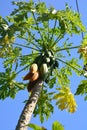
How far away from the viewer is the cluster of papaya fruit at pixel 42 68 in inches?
256

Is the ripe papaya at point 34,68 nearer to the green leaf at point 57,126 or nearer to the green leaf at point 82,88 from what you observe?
the green leaf at point 82,88

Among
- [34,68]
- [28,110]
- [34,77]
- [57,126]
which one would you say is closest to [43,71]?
[34,68]

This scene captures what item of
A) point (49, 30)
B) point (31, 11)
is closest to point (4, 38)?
point (31, 11)

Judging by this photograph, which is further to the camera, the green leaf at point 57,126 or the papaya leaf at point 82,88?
the papaya leaf at point 82,88

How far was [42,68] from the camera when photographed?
6926 millimetres

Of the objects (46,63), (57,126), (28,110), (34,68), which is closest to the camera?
(57,126)

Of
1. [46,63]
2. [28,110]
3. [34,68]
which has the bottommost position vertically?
[28,110]

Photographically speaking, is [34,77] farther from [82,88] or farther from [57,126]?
[57,126]

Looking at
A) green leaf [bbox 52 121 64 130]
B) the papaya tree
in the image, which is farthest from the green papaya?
green leaf [bbox 52 121 64 130]

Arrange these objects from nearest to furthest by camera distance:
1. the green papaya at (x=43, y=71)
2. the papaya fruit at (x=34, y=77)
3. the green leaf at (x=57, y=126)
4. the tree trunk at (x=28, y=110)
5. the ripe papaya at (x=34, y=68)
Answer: the green leaf at (x=57, y=126)
the tree trunk at (x=28, y=110)
the papaya fruit at (x=34, y=77)
the ripe papaya at (x=34, y=68)
the green papaya at (x=43, y=71)

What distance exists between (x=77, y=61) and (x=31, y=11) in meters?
1.84

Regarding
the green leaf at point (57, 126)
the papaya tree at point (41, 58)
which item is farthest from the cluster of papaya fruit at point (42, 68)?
the green leaf at point (57, 126)

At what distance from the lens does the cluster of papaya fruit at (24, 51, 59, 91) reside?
6504 mm

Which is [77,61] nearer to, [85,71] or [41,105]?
[85,71]
